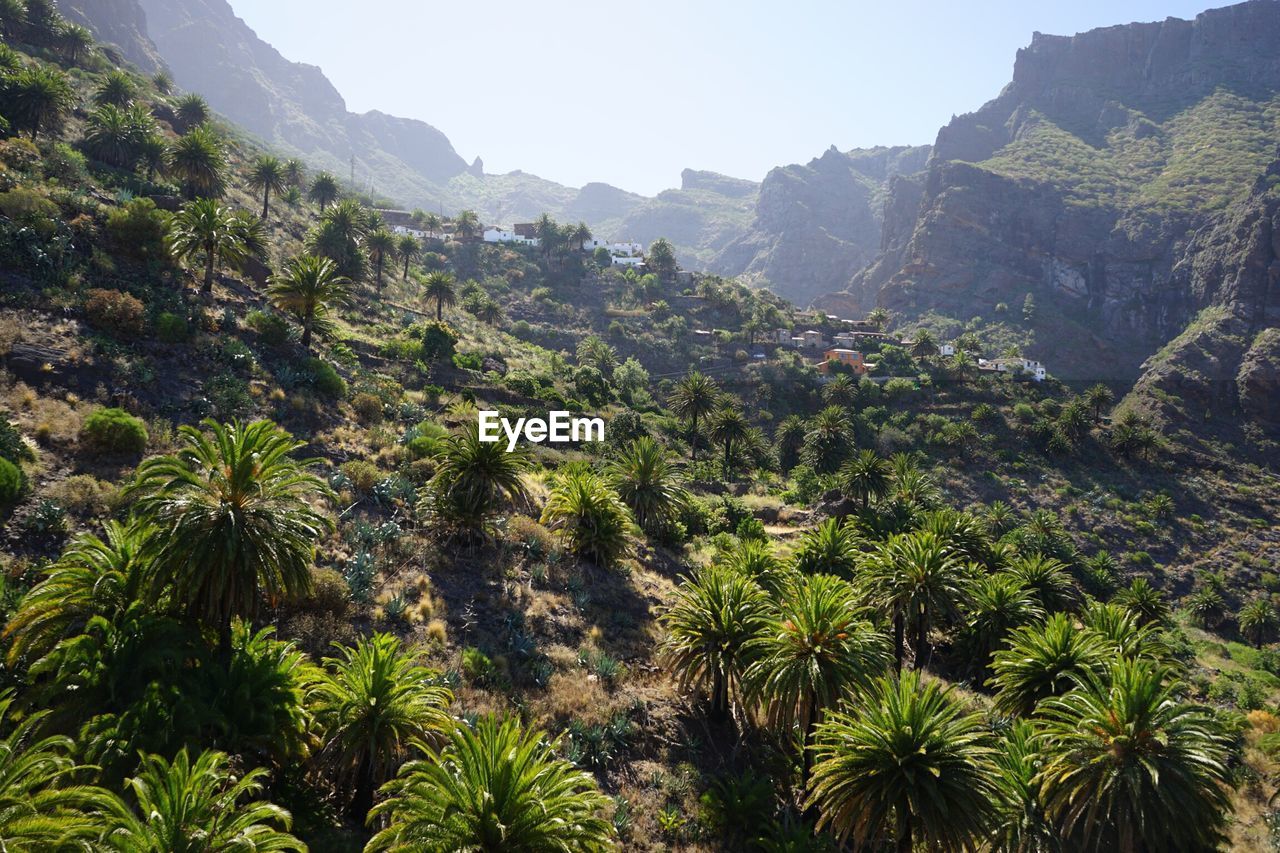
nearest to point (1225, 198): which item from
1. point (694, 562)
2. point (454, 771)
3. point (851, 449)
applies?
point (851, 449)

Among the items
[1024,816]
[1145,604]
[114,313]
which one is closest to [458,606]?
[1024,816]

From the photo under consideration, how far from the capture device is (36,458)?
74.3ft

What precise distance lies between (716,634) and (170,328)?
34.5 m

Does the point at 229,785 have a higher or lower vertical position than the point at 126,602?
lower

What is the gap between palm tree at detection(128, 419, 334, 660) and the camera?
15742 millimetres

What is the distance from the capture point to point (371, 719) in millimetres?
15789

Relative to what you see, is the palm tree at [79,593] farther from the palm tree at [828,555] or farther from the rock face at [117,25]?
the rock face at [117,25]

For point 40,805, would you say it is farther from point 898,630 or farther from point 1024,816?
point 898,630

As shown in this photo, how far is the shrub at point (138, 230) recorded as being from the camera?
39.5 m

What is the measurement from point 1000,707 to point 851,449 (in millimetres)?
40206

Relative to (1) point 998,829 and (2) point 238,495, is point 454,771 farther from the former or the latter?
(1) point 998,829

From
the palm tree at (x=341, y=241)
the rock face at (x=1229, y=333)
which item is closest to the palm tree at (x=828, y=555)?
the palm tree at (x=341, y=241)

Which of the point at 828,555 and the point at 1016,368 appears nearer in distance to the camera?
the point at 828,555

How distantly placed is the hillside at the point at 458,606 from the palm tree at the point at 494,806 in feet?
0.24
